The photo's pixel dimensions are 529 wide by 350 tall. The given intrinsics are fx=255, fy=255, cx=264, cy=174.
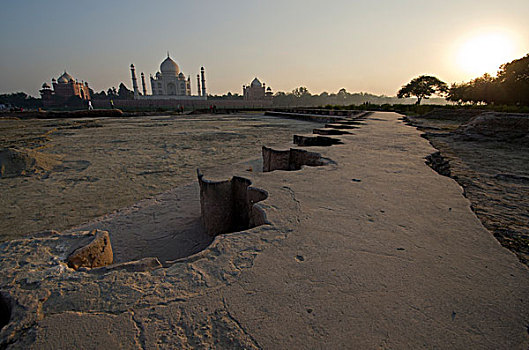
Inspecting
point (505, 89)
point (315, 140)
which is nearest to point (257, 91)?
point (505, 89)

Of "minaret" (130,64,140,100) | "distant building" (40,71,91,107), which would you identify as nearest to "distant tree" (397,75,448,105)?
"minaret" (130,64,140,100)

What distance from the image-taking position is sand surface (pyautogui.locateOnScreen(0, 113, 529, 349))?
0.85 m

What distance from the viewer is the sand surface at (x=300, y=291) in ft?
2.79

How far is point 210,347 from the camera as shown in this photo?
827 millimetres

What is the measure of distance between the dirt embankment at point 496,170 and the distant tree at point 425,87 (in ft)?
94.0

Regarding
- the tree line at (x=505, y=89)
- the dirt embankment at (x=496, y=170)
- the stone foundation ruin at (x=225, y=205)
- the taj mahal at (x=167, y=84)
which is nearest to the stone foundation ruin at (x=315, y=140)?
the dirt embankment at (x=496, y=170)

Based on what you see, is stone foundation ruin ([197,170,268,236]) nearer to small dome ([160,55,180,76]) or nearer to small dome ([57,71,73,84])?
small dome ([160,55,180,76])

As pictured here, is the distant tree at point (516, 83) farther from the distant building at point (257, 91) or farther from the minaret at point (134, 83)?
the minaret at point (134, 83)

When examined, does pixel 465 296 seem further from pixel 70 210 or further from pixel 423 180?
pixel 70 210

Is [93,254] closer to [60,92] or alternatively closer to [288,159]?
[288,159]

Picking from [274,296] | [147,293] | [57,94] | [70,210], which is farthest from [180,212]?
[57,94]

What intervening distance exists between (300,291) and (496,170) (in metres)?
3.96

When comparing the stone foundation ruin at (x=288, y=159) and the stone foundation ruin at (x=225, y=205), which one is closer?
the stone foundation ruin at (x=225, y=205)

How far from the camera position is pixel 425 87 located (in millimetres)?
31531
